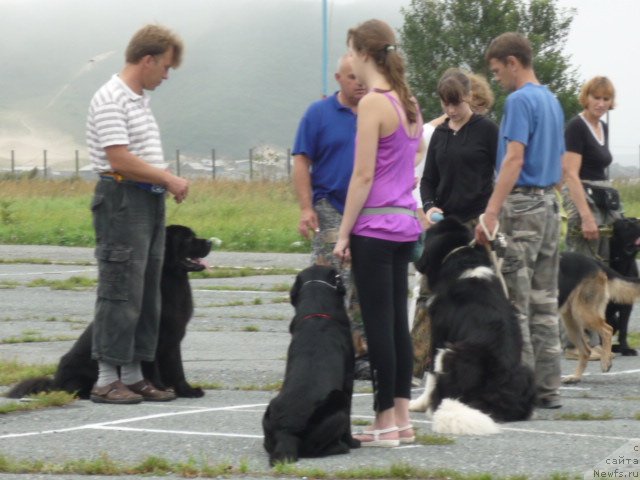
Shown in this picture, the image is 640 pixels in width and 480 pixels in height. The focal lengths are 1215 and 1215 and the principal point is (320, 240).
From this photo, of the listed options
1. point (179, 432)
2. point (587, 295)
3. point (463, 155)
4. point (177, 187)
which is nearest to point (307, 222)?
point (177, 187)

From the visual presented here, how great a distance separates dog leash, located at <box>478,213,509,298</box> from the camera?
696cm

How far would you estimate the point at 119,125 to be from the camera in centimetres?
693

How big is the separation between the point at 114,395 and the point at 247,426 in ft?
3.53

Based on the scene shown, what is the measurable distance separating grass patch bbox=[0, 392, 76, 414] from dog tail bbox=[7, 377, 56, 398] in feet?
0.54

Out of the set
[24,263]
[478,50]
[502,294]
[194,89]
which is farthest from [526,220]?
[194,89]

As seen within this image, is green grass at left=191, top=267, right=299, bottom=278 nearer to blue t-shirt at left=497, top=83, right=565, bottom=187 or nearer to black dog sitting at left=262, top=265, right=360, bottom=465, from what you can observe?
blue t-shirt at left=497, top=83, right=565, bottom=187

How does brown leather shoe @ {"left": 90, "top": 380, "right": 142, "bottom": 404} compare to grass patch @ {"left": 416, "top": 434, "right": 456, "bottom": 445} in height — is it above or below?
above

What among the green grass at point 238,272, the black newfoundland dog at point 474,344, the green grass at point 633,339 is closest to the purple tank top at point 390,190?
the black newfoundland dog at point 474,344

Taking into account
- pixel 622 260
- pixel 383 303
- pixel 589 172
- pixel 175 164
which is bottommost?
pixel 383 303

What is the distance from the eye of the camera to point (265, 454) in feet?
18.5

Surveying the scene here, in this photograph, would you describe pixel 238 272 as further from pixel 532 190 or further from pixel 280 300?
pixel 532 190

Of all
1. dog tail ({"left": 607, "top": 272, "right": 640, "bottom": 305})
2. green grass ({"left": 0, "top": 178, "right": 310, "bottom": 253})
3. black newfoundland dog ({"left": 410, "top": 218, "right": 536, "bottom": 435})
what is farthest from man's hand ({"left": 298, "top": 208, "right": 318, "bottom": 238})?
green grass ({"left": 0, "top": 178, "right": 310, "bottom": 253})

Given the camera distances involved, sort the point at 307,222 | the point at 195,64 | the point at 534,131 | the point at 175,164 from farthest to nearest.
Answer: the point at 195,64
the point at 175,164
the point at 307,222
the point at 534,131

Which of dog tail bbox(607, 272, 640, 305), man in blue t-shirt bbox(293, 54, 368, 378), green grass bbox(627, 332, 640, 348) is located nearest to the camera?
man in blue t-shirt bbox(293, 54, 368, 378)
